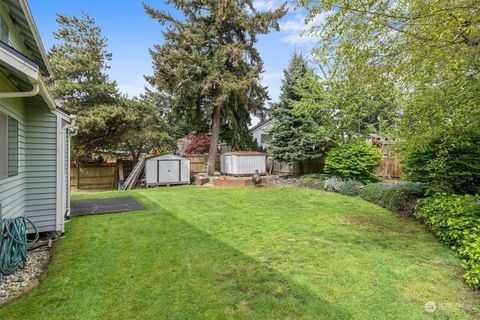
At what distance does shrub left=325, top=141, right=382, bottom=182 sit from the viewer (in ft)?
35.7

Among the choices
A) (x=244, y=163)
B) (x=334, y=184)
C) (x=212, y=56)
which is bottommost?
(x=334, y=184)

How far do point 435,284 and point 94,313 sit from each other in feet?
12.4

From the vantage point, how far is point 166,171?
532 inches

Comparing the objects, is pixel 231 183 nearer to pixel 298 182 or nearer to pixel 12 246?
pixel 298 182

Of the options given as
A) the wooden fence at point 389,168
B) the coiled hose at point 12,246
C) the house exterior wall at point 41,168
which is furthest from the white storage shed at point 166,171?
the wooden fence at point 389,168

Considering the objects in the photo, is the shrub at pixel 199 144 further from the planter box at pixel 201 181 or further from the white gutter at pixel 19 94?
the white gutter at pixel 19 94

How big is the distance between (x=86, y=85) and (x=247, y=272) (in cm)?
1449

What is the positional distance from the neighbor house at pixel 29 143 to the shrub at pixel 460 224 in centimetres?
590

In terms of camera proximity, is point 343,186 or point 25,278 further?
point 343,186

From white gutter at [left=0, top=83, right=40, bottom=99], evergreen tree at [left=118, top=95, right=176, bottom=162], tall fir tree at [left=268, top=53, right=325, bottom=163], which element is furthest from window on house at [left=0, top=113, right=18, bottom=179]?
tall fir tree at [left=268, top=53, right=325, bottom=163]

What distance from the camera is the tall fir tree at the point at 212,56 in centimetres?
1407

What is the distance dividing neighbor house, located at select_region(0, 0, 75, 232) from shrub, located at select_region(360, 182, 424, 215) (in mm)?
7834

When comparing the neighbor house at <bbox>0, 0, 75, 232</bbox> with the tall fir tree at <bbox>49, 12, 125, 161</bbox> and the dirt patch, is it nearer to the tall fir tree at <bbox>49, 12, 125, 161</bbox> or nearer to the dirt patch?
the dirt patch

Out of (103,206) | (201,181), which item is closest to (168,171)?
(201,181)
